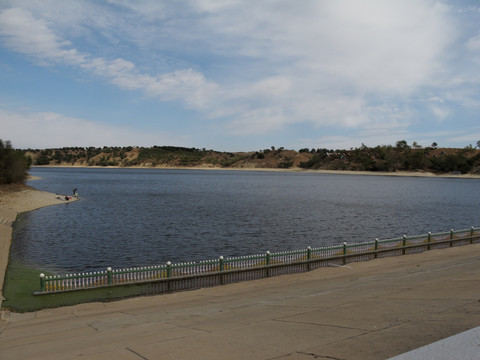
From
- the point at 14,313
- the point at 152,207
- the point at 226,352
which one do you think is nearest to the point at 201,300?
the point at 14,313

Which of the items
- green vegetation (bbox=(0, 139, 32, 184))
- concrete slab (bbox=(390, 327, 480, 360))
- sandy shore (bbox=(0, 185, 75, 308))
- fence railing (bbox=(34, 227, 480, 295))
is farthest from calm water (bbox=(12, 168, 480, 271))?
concrete slab (bbox=(390, 327, 480, 360))

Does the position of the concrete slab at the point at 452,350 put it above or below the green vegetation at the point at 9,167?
below

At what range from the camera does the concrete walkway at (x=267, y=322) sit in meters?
8.03

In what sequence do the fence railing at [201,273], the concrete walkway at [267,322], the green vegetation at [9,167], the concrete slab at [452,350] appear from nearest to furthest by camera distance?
the concrete slab at [452,350] → the concrete walkway at [267,322] → the fence railing at [201,273] → the green vegetation at [9,167]

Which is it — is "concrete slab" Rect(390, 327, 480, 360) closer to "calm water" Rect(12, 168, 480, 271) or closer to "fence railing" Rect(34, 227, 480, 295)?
"fence railing" Rect(34, 227, 480, 295)

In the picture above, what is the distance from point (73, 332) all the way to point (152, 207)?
53.4 m

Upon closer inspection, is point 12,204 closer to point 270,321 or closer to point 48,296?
point 48,296

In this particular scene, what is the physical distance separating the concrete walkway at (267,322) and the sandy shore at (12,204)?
47.8 ft

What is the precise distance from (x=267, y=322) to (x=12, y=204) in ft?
184

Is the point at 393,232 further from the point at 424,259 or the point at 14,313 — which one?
the point at 14,313

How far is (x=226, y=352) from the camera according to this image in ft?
26.4

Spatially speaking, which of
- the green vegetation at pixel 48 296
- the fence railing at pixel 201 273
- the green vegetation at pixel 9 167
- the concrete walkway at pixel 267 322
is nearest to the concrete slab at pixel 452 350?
the concrete walkway at pixel 267 322

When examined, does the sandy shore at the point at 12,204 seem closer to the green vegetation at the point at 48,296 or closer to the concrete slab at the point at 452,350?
the green vegetation at the point at 48,296

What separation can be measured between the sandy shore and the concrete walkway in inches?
574
